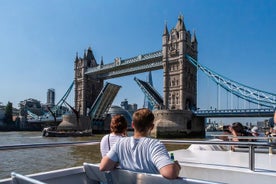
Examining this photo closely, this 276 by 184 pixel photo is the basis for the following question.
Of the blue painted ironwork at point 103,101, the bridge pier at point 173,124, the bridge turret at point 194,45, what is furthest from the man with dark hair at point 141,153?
the bridge turret at point 194,45

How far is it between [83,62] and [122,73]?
43.0 feet

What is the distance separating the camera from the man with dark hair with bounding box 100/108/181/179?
68.4 inches

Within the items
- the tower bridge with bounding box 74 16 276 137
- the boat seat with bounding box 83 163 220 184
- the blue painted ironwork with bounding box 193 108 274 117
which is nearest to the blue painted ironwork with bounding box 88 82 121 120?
the tower bridge with bounding box 74 16 276 137

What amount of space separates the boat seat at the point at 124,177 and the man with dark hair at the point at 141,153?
5 centimetres

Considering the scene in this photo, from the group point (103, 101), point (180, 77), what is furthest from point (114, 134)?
point (103, 101)

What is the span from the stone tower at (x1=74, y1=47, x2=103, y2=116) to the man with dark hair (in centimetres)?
5213

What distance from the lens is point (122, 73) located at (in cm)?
4734

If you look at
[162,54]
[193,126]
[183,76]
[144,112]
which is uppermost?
[162,54]

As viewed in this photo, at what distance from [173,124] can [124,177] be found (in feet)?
106

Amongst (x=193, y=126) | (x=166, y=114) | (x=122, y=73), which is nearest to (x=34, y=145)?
(x=166, y=114)

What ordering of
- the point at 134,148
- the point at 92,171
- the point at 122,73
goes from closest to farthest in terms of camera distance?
the point at 134,148, the point at 92,171, the point at 122,73

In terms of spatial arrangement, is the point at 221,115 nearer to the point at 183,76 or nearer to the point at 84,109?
the point at 183,76

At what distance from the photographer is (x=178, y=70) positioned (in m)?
39.6

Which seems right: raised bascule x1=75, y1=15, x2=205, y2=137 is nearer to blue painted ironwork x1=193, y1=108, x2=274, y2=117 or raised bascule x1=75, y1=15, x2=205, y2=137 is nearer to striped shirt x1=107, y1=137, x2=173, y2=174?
blue painted ironwork x1=193, y1=108, x2=274, y2=117
